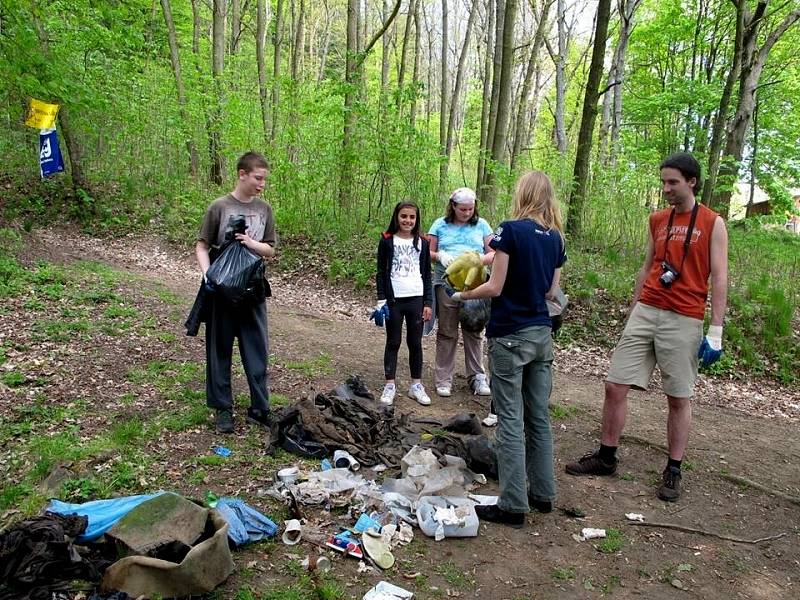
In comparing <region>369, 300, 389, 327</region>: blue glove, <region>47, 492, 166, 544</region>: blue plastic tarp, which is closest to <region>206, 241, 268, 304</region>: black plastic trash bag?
<region>369, 300, 389, 327</region>: blue glove

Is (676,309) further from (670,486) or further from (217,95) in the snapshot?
(217,95)

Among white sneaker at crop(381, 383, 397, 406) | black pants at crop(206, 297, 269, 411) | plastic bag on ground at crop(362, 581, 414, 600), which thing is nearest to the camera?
→ plastic bag on ground at crop(362, 581, 414, 600)

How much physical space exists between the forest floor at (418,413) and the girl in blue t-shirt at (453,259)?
1.05 feet

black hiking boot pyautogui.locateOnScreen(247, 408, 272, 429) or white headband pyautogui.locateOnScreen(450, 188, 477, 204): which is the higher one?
white headband pyautogui.locateOnScreen(450, 188, 477, 204)

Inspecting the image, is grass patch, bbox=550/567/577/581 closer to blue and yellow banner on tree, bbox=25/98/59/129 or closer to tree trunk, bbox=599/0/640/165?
tree trunk, bbox=599/0/640/165

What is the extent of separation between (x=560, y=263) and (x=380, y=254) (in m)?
1.86

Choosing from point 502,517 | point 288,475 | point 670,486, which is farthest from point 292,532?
point 670,486

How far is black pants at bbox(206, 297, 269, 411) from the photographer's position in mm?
4246

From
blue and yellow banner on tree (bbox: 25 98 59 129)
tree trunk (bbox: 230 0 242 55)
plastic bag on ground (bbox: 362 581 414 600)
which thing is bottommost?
plastic bag on ground (bbox: 362 581 414 600)

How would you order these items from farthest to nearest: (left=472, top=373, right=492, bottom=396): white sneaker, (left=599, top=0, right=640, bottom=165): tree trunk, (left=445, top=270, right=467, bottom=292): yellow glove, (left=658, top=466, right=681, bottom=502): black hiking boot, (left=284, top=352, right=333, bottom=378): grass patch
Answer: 1. (left=599, top=0, right=640, bottom=165): tree trunk
2. (left=284, top=352, right=333, bottom=378): grass patch
3. (left=472, top=373, right=492, bottom=396): white sneaker
4. (left=445, top=270, right=467, bottom=292): yellow glove
5. (left=658, top=466, right=681, bottom=502): black hiking boot

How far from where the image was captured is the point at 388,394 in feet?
16.9

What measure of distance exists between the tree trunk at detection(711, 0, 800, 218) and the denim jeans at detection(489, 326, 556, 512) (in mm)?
8659

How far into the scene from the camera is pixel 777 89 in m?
19.2

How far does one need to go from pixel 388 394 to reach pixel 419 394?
32 cm
